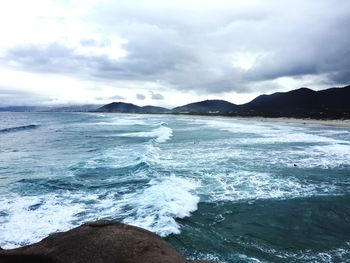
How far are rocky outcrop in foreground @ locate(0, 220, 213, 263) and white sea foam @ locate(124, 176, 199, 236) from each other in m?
6.33

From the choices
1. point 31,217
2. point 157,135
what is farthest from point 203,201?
point 157,135

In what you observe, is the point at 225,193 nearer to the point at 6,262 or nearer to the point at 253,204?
the point at 253,204

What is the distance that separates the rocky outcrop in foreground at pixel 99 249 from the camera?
510 cm

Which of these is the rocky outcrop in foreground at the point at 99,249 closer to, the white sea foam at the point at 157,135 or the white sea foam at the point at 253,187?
the white sea foam at the point at 253,187

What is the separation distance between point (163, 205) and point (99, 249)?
31.5 feet

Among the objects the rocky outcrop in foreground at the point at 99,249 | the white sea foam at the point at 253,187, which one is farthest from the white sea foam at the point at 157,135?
the rocky outcrop in foreground at the point at 99,249

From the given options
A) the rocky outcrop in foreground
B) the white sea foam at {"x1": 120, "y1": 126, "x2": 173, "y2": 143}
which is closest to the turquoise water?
the rocky outcrop in foreground

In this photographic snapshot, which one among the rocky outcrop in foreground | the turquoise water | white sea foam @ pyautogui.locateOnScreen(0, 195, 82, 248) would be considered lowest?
white sea foam @ pyautogui.locateOnScreen(0, 195, 82, 248)

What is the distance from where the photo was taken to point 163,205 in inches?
579

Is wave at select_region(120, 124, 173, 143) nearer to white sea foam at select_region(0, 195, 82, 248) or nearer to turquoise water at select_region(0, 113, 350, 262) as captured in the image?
turquoise water at select_region(0, 113, 350, 262)

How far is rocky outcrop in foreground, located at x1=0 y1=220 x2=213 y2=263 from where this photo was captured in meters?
5.10

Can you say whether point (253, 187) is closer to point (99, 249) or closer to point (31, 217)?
point (31, 217)

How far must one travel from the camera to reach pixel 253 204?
15227 millimetres

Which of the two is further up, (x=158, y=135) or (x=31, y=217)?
(x=158, y=135)
